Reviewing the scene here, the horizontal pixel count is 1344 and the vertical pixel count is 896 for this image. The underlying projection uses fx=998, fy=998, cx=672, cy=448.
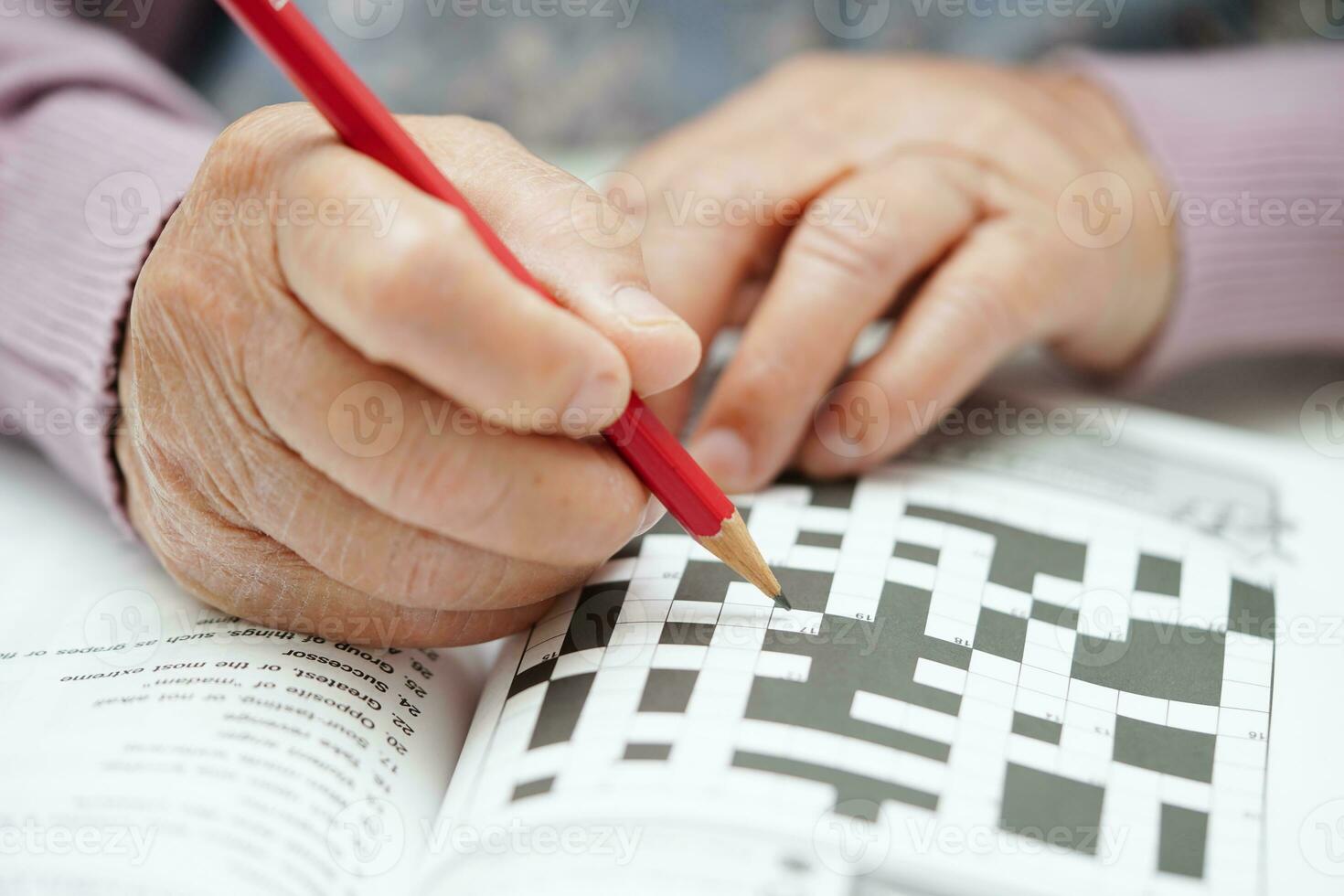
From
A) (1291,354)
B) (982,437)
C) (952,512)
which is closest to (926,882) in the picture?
(952,512)

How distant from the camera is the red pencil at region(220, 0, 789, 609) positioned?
40cm

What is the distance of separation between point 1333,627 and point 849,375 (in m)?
0.32

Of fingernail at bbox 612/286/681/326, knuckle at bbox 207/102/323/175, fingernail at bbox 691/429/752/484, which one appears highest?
knuckle at bbox 207/102/323/175

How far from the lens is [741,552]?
1.63ft

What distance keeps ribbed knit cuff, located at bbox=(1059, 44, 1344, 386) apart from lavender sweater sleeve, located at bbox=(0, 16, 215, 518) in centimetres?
78
